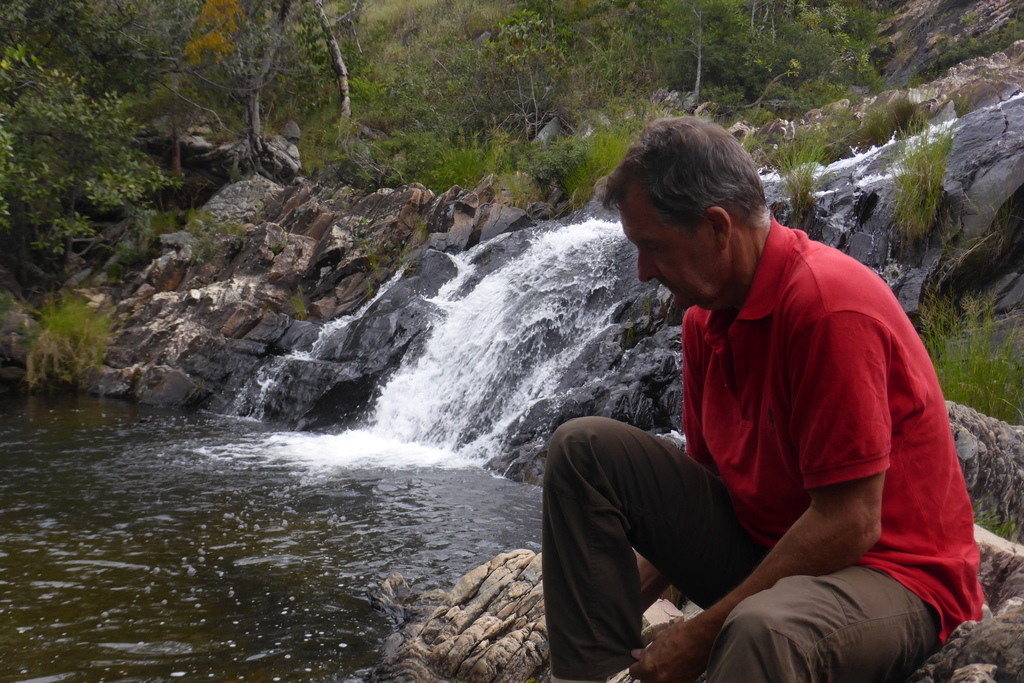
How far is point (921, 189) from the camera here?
7062 mm

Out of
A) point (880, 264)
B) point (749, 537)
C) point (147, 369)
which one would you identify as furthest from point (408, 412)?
point (749, 537)

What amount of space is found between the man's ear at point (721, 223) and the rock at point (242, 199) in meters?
12.7

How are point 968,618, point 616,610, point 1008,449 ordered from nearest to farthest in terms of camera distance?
point 968,618 < point 616,610 < point 1008,449

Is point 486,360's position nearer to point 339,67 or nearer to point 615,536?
point 615,536

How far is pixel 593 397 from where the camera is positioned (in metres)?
7.06

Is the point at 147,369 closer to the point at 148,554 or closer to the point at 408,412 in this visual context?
the point at 408,412

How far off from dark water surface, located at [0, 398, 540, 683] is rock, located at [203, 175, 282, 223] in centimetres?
642

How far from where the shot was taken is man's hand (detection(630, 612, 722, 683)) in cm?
169

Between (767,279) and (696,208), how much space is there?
22 centimetres

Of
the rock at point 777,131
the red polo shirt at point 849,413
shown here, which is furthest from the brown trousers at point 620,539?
the rock at point 777,131

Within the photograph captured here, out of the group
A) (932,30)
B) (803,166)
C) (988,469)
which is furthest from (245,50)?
(988,469)

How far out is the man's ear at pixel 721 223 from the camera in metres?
1.80

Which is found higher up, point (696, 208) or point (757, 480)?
point (696, 208)

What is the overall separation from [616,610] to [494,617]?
1.40 metres
